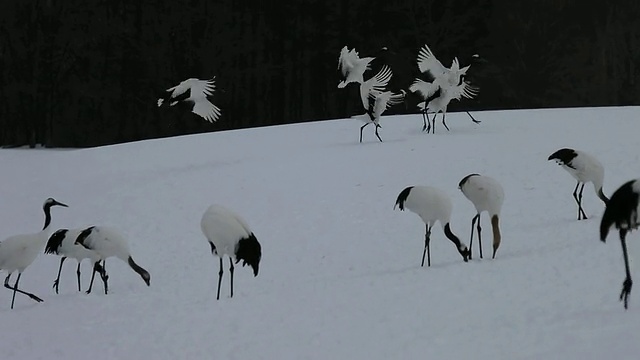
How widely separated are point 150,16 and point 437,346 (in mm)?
33467

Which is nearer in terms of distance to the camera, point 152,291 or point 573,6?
point 152,291

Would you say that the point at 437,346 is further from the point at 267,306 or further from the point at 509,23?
the point at 509,23

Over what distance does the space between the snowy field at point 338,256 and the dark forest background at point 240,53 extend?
15876 mm

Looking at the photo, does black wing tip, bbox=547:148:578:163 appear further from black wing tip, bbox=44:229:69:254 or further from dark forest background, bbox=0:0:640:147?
dark forest background, bbox=0:0:640:147

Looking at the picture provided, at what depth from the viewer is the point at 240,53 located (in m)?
36.5

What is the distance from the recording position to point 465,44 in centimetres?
3481

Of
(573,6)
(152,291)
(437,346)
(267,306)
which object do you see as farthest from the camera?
(573,6)

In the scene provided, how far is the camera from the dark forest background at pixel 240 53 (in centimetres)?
3422

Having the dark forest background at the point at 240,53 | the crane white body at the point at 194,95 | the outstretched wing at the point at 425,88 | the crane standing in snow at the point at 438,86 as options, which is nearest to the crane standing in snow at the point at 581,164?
the crane standing in snow at the point at 438,86

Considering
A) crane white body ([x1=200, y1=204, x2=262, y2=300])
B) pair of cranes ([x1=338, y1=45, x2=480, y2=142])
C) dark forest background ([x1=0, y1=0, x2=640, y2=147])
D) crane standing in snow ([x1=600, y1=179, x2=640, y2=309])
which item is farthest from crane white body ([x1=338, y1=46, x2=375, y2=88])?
dark forest background ([x1=0, y1=0, x2=640, y2=147])

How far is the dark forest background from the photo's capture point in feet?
112

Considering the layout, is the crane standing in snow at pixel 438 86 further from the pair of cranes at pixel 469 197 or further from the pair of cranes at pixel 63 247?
the pair of cranes at pixel 63 247

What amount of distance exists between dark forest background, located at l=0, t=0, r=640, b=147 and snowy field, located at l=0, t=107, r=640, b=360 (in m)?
15.9

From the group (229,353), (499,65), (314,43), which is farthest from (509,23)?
(229,353)
